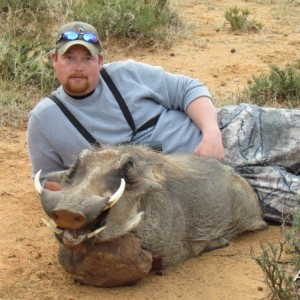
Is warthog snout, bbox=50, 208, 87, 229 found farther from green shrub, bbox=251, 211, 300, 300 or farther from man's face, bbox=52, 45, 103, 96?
man's face, bbox=52, 45, 103, 96

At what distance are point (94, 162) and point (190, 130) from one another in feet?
3.56

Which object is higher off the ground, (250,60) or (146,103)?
(146,103)

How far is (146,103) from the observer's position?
5.18m

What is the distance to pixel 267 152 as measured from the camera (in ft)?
17.8

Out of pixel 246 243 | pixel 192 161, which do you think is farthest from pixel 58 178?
pixel 246 243

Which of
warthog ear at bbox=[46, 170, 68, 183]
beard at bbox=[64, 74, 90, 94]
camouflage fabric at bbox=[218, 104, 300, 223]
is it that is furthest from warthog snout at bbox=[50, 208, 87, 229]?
camouflage fabric at bbox=[218, 104, 300, 223]

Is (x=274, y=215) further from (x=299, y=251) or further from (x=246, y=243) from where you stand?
(x=299, y=251)

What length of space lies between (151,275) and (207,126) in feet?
3.49

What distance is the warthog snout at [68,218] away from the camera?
3.83 meters

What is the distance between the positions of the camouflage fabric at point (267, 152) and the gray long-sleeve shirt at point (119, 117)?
307 mm

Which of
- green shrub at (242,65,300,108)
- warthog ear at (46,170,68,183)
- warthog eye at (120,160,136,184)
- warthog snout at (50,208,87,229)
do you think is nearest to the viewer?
warthog snout at (50,208,87,229)

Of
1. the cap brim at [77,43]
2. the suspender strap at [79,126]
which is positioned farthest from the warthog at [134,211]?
the cap brim at [77,43]

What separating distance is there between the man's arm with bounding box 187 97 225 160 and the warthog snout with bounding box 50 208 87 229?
1388 millimetres

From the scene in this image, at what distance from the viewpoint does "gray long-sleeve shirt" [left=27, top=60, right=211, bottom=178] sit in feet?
Answer: 16.2
